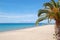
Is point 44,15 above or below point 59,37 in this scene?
above

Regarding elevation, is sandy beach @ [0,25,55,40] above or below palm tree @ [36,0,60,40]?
below

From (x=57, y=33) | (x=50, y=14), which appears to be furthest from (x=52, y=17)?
(x=57, y=33)

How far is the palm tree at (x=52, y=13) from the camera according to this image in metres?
9.05

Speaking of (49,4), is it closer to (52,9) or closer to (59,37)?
(52,9)

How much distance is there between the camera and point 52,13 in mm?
9008

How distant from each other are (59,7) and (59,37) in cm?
137

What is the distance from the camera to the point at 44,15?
9430mm

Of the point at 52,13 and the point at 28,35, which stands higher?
the point at 52,13

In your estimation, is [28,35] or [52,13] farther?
[28,35]

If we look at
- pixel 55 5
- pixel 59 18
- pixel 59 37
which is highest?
pixel 55 5

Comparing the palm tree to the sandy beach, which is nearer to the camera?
the palm tree

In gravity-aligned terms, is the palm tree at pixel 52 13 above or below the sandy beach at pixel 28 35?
above

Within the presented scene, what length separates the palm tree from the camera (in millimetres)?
9055

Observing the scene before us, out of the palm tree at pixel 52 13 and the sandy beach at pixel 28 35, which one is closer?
the palm tree at pixel 52 13
